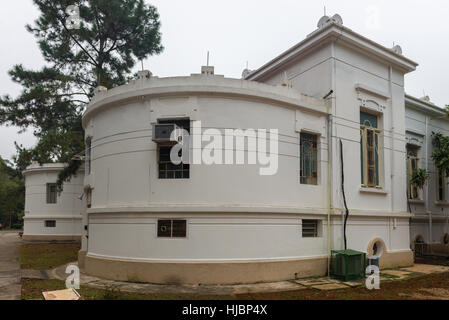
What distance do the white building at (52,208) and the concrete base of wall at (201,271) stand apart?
52.1 ft

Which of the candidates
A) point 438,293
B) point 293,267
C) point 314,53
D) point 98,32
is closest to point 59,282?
point 293,267

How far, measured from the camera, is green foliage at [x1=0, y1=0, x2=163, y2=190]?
18984 millimetres

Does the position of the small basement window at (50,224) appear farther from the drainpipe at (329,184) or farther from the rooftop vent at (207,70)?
the drainpipe at (329,184)

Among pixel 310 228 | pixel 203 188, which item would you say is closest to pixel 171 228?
pixel 203 188

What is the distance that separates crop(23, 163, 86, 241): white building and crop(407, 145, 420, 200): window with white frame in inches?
799

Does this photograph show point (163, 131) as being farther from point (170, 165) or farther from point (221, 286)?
point (221, 286)

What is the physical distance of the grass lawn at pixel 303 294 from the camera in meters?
9.18

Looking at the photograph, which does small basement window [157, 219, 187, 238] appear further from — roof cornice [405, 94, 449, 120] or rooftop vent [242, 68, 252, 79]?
roof cornice [405, 94, 449, 120]

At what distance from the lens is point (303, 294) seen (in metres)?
9.83

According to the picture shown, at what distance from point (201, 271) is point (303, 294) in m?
2.86

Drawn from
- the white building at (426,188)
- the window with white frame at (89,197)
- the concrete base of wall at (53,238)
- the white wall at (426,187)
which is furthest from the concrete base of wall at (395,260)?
the concrete base of wall at (53,238)

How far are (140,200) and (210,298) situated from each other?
3.79 metres

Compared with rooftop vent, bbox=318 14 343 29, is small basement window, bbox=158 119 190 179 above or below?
below

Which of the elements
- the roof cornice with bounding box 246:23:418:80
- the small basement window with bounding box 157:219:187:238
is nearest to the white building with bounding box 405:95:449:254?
the roof cornice with bounding box 246:23:418:80
